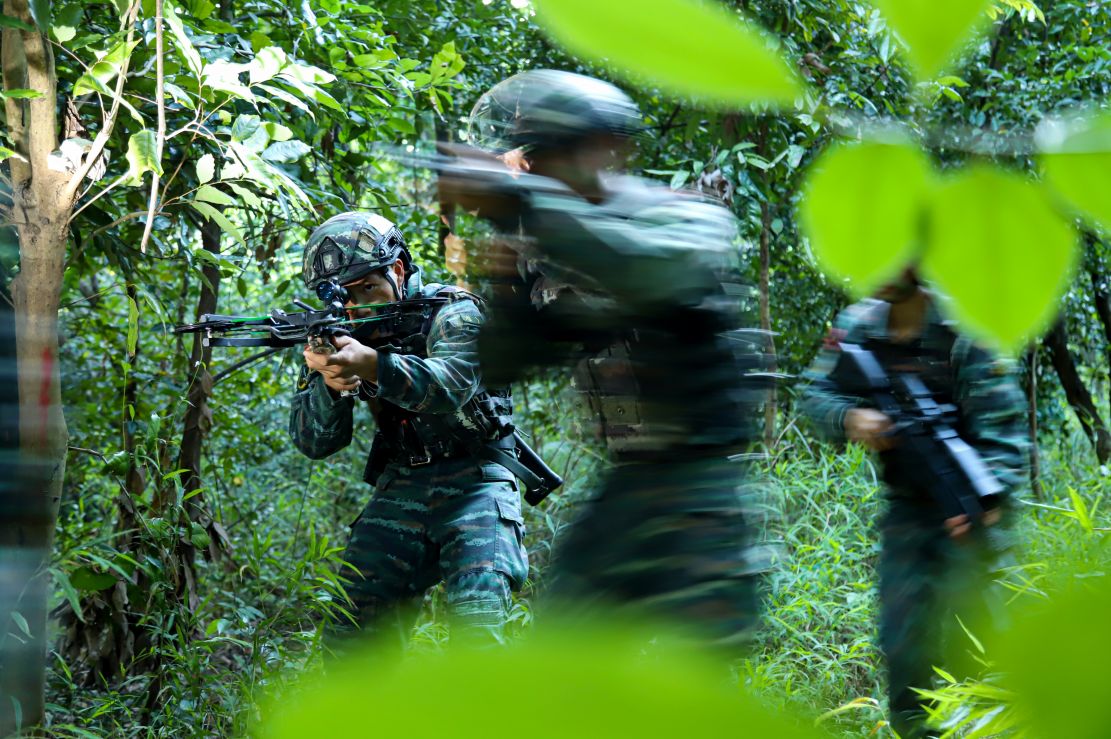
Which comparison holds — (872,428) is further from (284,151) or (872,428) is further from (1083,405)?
(1083,405)

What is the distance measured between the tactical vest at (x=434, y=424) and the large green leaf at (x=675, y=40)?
2.20 m

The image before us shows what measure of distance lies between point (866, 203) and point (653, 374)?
138 cm

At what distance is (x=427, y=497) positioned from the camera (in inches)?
96.7

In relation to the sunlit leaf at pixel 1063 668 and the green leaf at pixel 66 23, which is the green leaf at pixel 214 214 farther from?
the sunlit leaf at pixel 1063 668

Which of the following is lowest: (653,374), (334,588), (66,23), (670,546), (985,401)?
(334,588)

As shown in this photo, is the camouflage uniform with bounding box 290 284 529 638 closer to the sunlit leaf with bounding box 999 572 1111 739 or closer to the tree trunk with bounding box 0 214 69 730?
the tree trunk with bounding box 0 214 69 730

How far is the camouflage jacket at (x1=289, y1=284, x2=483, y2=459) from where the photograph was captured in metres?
2.25

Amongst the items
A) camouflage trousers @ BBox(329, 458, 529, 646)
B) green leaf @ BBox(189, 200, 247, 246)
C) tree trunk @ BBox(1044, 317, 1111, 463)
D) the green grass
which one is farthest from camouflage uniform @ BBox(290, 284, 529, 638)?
tree trunk @ BBox(1044, 317, 1111, 463)

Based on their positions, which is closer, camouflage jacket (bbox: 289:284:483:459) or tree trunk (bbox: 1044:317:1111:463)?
camouflage jacket (bbox: 289:284:483:459)

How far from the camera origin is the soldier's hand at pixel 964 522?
196 centimetres

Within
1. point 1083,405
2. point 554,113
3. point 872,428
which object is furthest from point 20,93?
point 1083,405

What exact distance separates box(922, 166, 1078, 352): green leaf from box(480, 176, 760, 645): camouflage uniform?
127cm

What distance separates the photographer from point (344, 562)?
2387 mm

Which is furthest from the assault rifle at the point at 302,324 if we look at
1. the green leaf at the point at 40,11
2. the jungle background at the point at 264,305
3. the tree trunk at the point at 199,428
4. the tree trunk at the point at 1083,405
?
the tree trunk at the point at 1083,405
